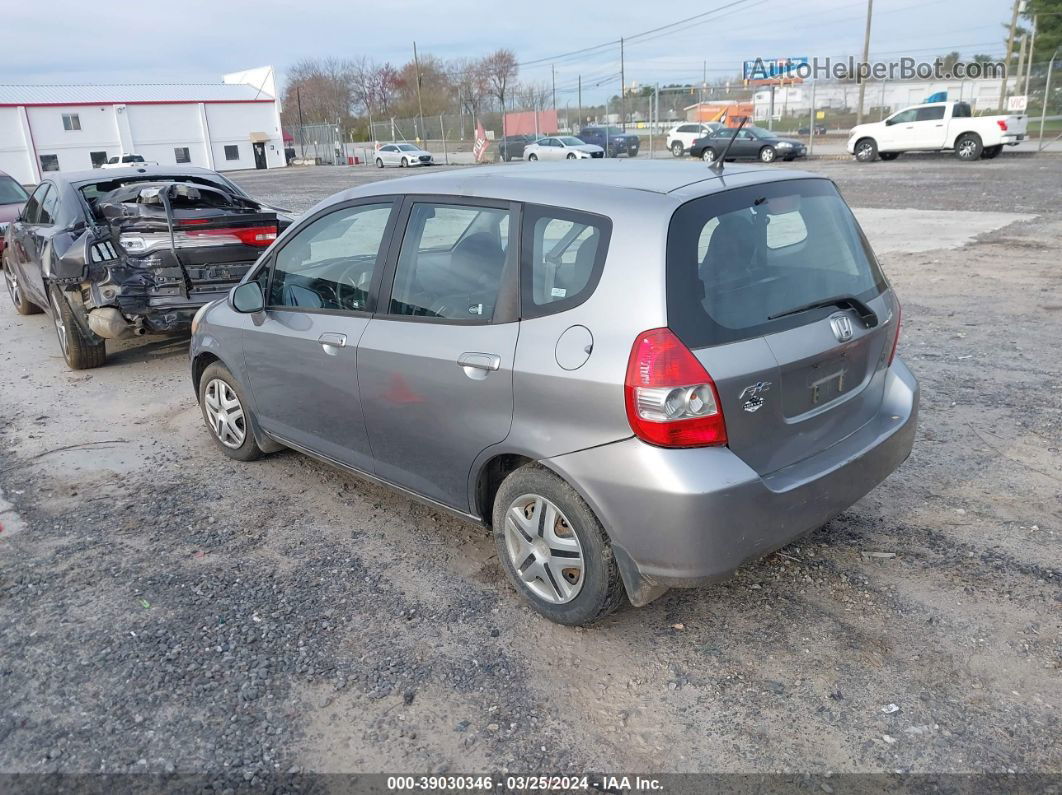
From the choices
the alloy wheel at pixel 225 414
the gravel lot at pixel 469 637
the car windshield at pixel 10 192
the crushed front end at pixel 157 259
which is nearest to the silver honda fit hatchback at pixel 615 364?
the gravel lot at pixel 469 637

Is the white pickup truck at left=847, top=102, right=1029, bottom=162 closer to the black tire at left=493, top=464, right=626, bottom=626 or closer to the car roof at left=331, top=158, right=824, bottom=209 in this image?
the car roof at left=331, top=158, right=824, bottom=209

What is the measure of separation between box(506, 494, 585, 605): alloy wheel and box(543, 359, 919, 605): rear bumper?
224mm

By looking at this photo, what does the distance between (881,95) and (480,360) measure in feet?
164

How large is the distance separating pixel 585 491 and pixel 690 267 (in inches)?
33.8

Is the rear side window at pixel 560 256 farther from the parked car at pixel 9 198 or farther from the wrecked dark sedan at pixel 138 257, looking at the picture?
the parked car at pixel 9 198

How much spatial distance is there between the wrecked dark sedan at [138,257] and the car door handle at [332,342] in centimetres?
342

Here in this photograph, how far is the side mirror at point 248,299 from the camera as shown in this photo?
14.2ft

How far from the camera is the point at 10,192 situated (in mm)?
13719

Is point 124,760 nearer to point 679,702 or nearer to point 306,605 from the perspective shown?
point 306,605

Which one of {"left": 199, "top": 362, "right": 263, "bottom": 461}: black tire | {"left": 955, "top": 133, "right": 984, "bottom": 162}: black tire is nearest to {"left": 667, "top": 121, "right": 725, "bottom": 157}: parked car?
{"left": 955, "top": 133, "right": 984, "bottom": 162}: black tire

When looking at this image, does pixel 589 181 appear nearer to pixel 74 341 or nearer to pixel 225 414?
pixel 225 414

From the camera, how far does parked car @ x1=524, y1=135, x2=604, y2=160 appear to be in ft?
114

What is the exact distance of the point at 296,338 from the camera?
13.5 ft

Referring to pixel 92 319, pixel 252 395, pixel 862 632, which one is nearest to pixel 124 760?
pixel 252 395
